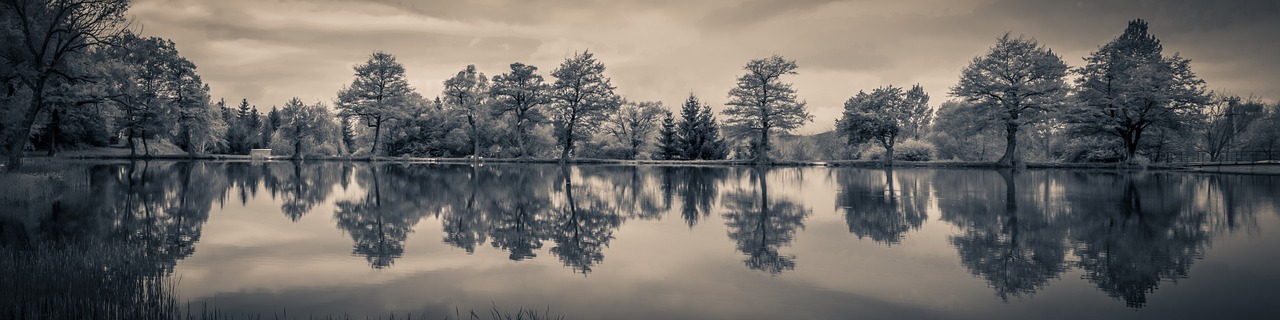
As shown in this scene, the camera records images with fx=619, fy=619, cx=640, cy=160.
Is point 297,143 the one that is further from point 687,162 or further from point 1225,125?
point 1225,125

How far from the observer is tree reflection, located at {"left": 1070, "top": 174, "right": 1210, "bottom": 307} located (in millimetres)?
6824

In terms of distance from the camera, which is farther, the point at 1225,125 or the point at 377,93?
the point at 377,93

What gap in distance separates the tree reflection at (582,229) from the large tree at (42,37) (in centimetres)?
1990

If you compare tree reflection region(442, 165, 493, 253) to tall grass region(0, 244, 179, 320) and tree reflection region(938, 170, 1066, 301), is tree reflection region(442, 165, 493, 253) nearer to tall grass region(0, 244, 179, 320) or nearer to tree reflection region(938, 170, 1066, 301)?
tall grass region(0, 244, 179, 320)

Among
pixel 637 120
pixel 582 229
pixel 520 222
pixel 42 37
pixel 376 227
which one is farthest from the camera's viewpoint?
pixel 637 120

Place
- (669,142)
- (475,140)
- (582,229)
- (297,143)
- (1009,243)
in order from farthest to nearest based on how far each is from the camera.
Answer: (297,143) < (669,142) < (475,140) < (582,229) < (1009,243)

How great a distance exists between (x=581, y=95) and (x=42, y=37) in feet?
124

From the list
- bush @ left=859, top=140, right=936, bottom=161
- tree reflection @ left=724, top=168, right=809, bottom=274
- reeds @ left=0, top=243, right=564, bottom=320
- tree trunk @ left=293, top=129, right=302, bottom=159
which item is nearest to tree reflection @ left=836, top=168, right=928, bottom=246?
tree reflection @ left=724, top=168, right=809, bottom=274

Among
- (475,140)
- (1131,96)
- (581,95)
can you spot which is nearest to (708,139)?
(581,95)

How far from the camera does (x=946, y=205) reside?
51.0 ft

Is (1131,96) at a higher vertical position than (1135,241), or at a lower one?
higher

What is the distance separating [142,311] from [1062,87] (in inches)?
2072

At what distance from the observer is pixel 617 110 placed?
5878cm

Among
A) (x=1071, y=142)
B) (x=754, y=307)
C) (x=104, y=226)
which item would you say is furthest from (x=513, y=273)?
(x=1071, y=142)
